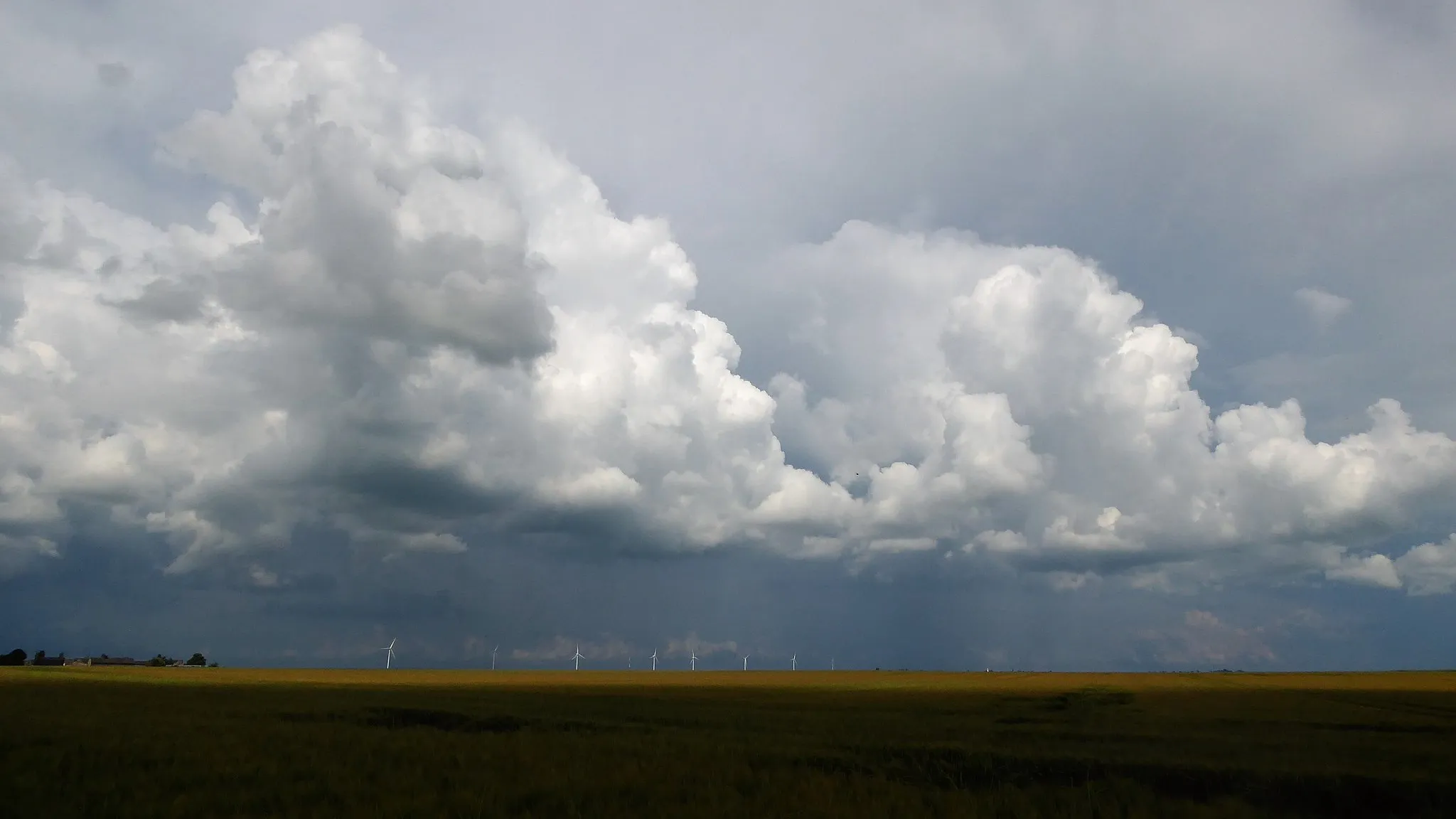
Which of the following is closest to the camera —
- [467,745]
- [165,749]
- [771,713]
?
[165,749]

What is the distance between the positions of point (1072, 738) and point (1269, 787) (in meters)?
13.3

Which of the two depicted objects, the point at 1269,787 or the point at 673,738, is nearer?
the point at 1269,787

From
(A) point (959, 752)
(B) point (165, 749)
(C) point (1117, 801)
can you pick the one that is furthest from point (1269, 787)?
(B) point (165, 749)

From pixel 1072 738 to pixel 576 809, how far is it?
78.2 feet

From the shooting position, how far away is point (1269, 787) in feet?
70.1

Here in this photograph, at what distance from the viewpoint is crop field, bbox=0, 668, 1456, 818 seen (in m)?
18.4

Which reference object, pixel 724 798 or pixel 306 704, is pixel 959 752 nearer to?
pixel 724 798

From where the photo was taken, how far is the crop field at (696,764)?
18.4m

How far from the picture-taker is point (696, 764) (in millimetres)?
24094

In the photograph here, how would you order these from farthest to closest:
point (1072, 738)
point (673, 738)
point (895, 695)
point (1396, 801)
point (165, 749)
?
1. point (895, 695)
2. point (1072, 738)
3. point (673, 738)
4. point (165, 749)
5. point (1396, 801)

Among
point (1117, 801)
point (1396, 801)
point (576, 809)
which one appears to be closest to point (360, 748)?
point (576, 809)

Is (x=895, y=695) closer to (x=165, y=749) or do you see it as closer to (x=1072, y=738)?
(x=1072, y=738)

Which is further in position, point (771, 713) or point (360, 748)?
point (771, 713)

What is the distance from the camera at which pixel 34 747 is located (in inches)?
1016
